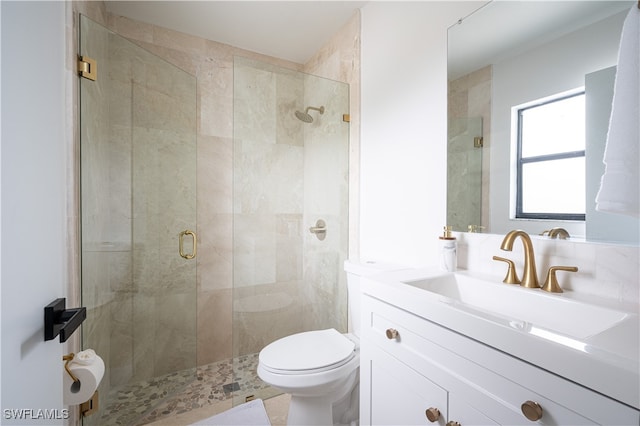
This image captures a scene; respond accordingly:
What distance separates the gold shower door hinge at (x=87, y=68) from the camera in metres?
1.31

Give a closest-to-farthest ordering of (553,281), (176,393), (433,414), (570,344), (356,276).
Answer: (570,344), (433,414), (553,281), (356,276), (176,393)

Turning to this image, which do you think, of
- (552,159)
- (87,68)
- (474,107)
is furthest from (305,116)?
(552,159)

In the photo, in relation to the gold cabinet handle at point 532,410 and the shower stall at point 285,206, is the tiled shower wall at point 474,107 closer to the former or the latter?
the gold cabinet handle at point 532,410

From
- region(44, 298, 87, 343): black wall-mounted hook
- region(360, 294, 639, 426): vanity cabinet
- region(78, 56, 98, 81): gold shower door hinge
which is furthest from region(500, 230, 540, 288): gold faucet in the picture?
region(78, 56, 98, 81): gold shower door hinge

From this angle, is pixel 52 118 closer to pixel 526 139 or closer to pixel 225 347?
pixel 526 139

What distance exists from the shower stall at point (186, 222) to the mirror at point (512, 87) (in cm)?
91

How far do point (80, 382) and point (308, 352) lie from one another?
96 centimetres

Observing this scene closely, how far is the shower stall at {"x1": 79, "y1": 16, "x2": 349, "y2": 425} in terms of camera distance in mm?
1542

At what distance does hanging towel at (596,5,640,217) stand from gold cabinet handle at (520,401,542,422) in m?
0.49

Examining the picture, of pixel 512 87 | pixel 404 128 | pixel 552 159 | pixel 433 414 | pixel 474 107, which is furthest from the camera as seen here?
pixel 404 128

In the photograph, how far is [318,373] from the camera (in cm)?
131

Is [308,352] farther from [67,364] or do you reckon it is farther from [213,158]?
[213,158]

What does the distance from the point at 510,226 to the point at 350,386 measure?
3.58 ft

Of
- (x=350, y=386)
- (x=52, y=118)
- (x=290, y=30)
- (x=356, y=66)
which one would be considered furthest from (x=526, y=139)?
(x=290, y=30)
